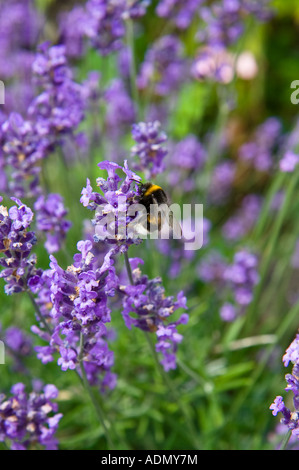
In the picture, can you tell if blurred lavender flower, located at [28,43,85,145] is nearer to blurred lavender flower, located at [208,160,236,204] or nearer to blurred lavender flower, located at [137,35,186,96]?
blurred lavender flower, located at [137,35,186,96]

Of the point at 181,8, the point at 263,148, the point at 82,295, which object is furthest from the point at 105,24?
the point at 263,148

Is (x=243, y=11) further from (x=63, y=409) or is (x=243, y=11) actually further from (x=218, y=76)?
(x=63, y=409)

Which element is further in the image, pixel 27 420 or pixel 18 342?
pixel 18 342

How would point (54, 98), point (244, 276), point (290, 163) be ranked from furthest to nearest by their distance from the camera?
point (244, 276)
point (290, 163)
point (54, 98)

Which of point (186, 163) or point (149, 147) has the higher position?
point (186, 163)

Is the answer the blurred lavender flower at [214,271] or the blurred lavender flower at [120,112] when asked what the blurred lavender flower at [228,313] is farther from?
the blurred lavender flower at [120,112]

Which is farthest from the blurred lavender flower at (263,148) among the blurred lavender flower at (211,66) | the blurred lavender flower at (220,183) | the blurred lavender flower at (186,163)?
the blurred lavender flower at (211,66)

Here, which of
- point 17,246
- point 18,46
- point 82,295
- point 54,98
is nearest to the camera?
point 82,295

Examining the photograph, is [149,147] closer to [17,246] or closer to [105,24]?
[17,246]
